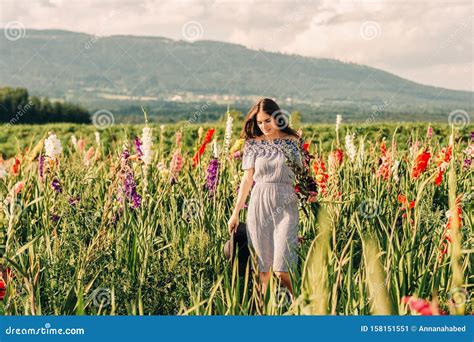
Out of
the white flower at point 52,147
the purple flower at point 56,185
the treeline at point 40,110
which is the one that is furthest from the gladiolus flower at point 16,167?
the treeline at point 40,110

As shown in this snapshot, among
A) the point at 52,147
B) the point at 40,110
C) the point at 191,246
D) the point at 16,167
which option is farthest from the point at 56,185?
the point at 40,110

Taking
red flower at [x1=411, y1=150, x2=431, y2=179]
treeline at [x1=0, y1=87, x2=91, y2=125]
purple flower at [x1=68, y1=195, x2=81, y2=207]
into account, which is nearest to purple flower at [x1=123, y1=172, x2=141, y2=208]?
purple flower at [x1=68, y1=195, x2=81, y2=207]

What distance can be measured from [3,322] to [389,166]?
3.26 m

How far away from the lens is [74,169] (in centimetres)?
486

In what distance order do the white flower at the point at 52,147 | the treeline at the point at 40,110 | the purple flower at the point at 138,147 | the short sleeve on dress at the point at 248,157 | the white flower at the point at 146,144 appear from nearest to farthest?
1. the short sleeve on dress at the point at 248,157
2. the white flower at the point at 146,144
3. the purple flower at the point at 138,147
4. the white flower at the point at 52,147
5. the treeline at the point at 40,110

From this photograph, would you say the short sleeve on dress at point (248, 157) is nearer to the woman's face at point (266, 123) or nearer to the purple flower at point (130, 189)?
the woman's face at point (266, 123)

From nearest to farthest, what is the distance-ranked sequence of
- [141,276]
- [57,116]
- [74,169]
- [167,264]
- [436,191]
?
[141,276], [167,264], [74,169], [436,191], [57,116]

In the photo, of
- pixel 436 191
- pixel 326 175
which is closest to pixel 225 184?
pixel 326 175

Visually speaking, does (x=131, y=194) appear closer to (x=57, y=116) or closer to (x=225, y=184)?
(x=225, y=184)

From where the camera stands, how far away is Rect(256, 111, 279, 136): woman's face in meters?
3.88

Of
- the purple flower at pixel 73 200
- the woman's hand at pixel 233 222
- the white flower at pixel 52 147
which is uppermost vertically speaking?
the white flower at pixel 52 147

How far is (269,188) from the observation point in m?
3.91

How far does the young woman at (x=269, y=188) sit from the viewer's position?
3.85 m

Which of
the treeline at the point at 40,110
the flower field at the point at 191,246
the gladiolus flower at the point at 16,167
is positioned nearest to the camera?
the flower field at the point at 191,246
